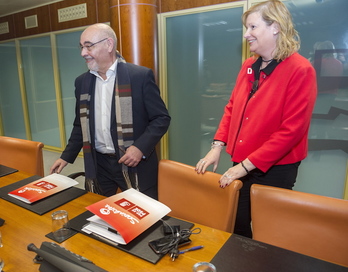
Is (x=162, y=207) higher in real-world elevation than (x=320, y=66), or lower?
lower

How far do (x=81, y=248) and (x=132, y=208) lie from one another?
0.80 ft

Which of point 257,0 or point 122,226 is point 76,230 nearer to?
point 122,226

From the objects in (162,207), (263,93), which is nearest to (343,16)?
(263,93)

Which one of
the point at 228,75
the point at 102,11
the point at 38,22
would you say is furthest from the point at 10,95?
the point at 228,75

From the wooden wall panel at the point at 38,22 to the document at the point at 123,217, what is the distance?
→ 455 centimetres

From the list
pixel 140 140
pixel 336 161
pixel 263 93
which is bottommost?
pixel 336 161

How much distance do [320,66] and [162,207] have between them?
236 centimetres

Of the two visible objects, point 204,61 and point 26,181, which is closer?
point 26,181

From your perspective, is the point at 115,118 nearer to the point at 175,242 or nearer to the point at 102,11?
the point at 175,242

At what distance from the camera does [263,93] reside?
1.44 meters

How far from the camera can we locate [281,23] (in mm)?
1363

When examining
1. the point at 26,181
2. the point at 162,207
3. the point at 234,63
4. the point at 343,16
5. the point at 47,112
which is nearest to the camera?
the point at 162,207

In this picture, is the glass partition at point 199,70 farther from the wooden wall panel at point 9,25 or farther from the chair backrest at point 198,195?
the wooden wall panel at point 9,25

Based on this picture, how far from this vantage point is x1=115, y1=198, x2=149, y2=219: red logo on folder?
3.70 feet
